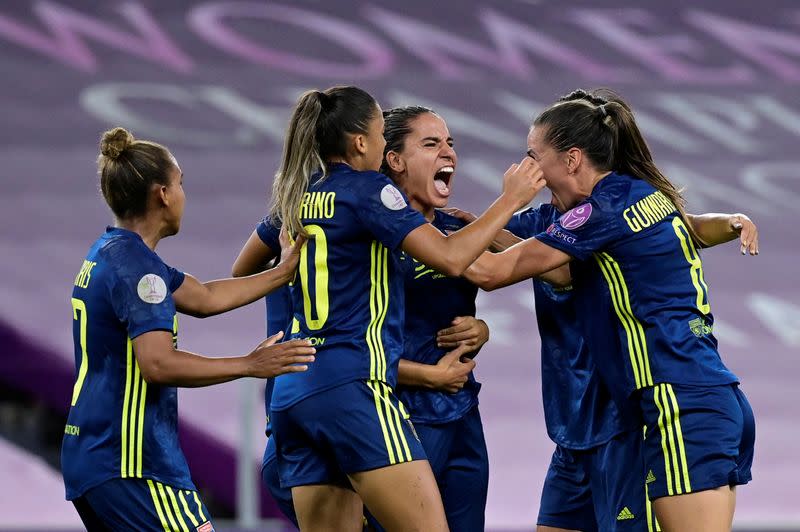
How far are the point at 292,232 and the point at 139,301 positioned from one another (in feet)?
1.85

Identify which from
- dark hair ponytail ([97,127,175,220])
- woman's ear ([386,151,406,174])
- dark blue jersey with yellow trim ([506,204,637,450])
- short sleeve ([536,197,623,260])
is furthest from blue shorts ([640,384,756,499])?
dark hair ponytail ([97,127,175,220])

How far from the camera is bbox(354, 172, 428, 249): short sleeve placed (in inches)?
139

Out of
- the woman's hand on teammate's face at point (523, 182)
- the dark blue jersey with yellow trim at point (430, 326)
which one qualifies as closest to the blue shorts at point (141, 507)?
the dark blue jersey with yellow trim at point (430, 326)

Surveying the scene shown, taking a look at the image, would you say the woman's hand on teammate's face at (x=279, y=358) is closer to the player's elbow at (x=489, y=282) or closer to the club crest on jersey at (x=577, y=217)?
the player's elbow at (x=489, y=282)

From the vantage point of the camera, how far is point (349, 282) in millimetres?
3584

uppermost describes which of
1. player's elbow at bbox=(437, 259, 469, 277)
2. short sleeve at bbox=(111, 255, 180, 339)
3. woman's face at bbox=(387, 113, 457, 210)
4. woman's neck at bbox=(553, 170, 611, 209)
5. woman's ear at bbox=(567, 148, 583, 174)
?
woman's face at bbox=(387, 113, 457, 210)

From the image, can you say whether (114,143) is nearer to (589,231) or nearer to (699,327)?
(589,231)

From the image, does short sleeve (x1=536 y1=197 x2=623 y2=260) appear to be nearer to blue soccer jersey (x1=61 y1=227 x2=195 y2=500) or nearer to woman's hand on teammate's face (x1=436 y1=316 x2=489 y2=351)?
woman's hand on teammate's face (x1=436 y1=316 x2=489 y2=351)

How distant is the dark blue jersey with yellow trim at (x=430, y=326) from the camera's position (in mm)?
4086

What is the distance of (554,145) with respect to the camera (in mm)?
3936

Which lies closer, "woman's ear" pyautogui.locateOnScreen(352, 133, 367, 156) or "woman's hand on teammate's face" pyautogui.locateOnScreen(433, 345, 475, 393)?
"woman's ear" pyautogui.locateOnScreen(352, 133, 367, 156)

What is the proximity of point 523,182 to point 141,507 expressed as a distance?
141 cm

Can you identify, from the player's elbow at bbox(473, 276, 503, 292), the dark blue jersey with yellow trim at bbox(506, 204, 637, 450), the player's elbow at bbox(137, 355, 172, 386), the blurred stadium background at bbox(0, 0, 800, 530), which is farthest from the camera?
the blurred stadium background at bbox(0, 0, 800, 530)

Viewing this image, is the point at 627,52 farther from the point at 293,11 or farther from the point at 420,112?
the point at 420,112
